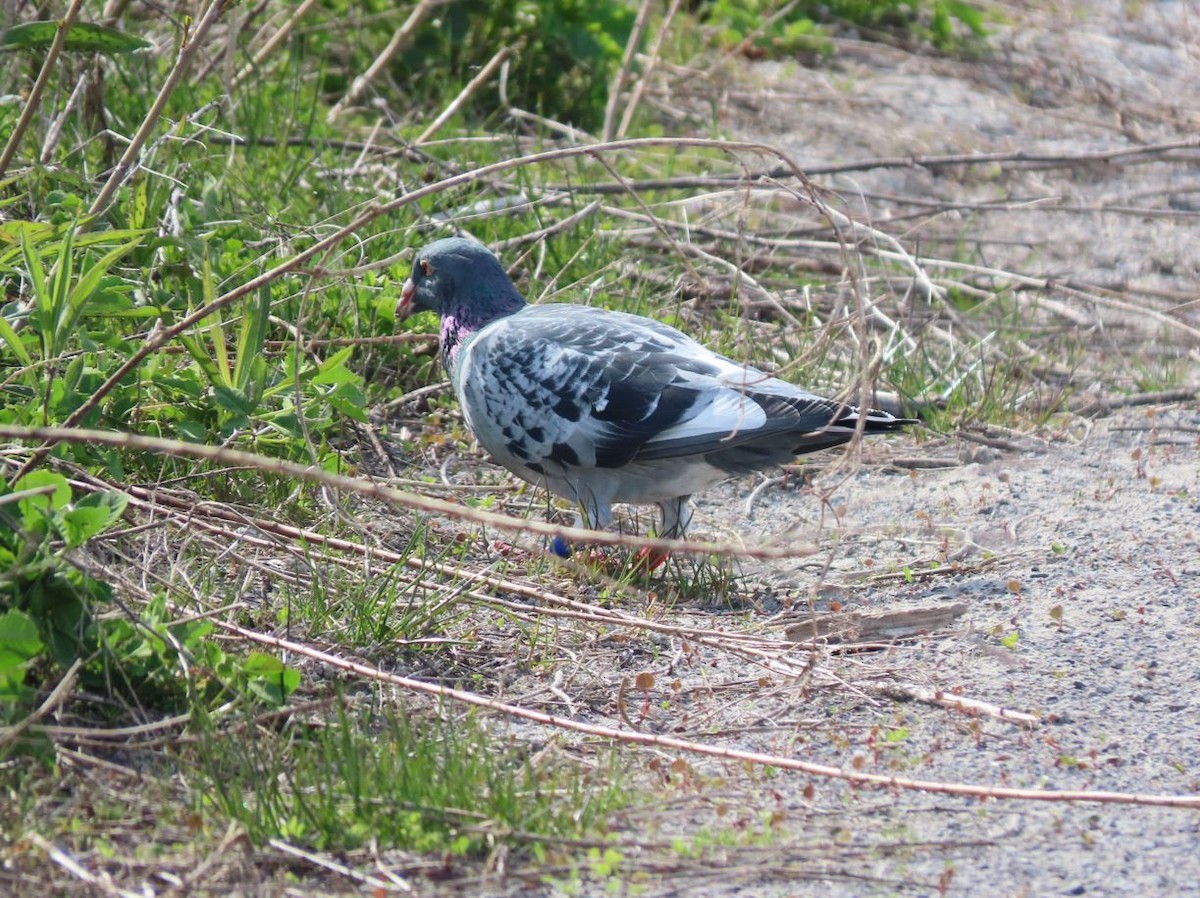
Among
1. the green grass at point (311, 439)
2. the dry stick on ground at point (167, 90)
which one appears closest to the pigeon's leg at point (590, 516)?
the green grass at point (311, 439)

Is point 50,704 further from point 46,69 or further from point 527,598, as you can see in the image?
point 46,69

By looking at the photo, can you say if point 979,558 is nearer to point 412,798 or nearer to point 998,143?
point 412,798

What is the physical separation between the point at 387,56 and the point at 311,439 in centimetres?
287

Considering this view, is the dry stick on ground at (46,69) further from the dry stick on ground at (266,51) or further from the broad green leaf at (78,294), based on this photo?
the dry stick on ground at (266,51)

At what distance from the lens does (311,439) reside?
4363 mm

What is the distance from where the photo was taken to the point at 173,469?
397 cm

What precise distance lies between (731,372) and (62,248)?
1729 millimetres

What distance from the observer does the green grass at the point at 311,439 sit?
2.70 metres

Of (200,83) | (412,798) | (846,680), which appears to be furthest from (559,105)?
(412,798)

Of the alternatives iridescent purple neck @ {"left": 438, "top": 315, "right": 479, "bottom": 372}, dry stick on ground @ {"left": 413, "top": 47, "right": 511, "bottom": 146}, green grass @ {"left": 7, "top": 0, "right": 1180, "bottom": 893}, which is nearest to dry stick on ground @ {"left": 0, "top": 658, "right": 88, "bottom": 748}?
green grass @ {"left": 7, "top": 0, "right": 1180, "bottom": 893}

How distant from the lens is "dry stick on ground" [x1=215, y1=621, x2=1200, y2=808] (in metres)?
2.81

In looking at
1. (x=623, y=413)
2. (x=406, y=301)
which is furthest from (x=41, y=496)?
(x=406, y=301)

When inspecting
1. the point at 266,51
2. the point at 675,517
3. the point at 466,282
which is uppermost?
the point at 266,51

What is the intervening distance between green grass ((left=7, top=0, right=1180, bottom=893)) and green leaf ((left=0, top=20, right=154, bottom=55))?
288 mm
